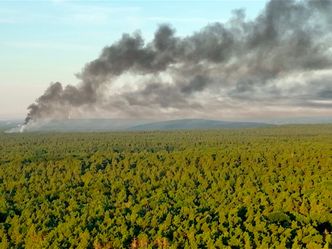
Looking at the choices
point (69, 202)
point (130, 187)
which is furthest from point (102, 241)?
point (130, 187)

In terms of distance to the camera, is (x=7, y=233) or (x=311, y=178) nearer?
(x=7, y=233)

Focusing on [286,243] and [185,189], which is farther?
[185,189]

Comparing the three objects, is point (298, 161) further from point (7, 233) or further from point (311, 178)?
point (7, 233)

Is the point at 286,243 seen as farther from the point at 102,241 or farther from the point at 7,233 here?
the point at 7,233

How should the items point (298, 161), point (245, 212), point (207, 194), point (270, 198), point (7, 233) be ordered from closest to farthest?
point (7, 233), point (245, 212), point (270, 198), point (207, 194), point (298, 161)

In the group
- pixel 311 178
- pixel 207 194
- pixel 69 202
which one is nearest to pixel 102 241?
pixel 69 202

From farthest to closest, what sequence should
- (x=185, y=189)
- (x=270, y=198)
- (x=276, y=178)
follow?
1. (x=276, y=178)
2. (x=185, y=189)
3. (x=270, y=198)

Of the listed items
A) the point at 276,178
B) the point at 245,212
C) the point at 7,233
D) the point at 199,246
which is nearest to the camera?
the point at 199,246

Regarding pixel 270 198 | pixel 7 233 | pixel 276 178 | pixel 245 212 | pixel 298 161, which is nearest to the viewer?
pixel 7 233
